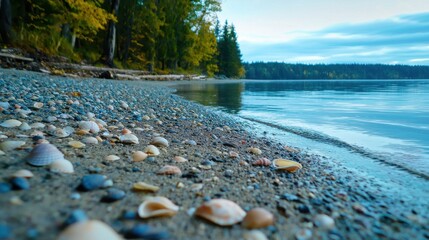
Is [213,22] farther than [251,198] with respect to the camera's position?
Yes

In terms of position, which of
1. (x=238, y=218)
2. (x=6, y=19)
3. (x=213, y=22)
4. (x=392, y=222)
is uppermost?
(x=213, y=22)

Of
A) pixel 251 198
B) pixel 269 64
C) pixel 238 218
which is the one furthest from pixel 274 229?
pixel 269 64

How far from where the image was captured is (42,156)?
5.12 feet

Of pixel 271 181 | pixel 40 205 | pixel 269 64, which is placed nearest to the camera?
pixel 40 205

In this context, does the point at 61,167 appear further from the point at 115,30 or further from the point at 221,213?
the point at 115,30

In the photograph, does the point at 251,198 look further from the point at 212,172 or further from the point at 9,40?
the point at 9,40

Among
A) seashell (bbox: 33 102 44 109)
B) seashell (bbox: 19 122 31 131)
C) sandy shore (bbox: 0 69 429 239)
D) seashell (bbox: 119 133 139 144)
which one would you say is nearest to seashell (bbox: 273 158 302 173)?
sandy shore (bbox: 0 69 429 239)

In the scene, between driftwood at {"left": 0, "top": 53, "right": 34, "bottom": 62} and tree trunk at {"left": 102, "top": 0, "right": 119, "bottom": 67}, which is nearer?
driftwood at {"left": 0, "top": 53, "right": 34, "bottom": 62}

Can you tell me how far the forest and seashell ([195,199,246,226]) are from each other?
38.0ft

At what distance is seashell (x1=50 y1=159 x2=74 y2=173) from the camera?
149 cm

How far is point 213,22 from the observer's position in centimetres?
2986

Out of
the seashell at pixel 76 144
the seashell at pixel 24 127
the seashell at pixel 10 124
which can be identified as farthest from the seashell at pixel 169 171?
the seashell at pixel 10 124

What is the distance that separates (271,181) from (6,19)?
40.5ft

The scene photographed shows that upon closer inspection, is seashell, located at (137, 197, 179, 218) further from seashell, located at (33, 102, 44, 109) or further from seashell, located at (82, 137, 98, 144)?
seashell, located at (33, 102, 44, 109)
